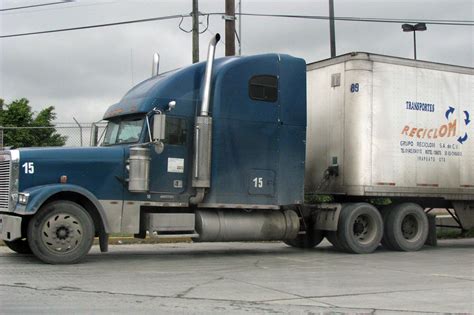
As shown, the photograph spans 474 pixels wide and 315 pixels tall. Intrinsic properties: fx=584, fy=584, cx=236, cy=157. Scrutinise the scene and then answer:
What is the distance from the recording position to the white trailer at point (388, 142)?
490 inches

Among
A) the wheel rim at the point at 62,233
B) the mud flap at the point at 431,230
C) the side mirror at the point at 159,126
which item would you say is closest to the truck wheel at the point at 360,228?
the mud flap at the point at 431,230

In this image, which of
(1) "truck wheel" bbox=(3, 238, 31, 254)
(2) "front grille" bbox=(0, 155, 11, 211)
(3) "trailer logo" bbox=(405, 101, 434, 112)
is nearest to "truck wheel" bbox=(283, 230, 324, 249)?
(3) "trailer logo" bbox=(405, 101, 434, 112)

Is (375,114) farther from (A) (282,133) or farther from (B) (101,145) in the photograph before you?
(B) (101,145)

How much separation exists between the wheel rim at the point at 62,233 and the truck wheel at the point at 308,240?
541 cm

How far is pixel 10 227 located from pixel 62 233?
0.85 metres

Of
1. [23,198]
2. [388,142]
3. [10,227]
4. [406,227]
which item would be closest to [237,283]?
[23,198]

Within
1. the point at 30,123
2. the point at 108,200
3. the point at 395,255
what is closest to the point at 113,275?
the point at 108,200

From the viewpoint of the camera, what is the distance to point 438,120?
13289 millimetres

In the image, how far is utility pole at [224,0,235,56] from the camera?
16.5 m

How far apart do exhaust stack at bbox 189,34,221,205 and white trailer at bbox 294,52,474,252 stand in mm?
3191

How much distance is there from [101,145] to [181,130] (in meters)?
1.74

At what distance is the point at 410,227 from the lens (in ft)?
44.5

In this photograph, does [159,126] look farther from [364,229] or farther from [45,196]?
[364,229]

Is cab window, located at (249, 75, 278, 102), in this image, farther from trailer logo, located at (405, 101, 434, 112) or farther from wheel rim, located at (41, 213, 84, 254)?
wheel rim, located at (41, 213, 84, 254)
